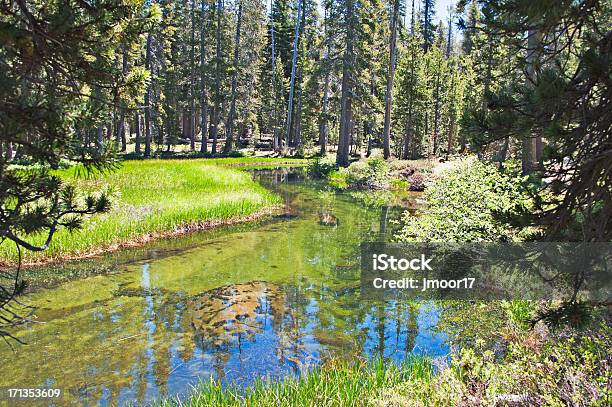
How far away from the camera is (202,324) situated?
818cm

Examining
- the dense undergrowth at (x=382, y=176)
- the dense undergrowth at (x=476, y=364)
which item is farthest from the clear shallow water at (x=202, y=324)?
the dense undergrowth at (x=382, y=176)

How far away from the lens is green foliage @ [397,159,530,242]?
8422 millimetres

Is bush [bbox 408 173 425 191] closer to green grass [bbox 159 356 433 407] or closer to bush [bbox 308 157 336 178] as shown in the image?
bush [bbox 308 157 336 178]

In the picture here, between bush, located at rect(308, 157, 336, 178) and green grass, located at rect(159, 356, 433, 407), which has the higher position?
bush, located at rect(308, 157, 336, 178)

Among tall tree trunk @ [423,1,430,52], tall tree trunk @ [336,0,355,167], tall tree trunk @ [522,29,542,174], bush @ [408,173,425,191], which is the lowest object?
bush @ [408,173,425,191]

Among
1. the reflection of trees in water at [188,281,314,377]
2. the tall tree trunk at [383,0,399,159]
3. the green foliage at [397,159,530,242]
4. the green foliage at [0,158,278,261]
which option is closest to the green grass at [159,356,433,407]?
the reflection of trees in water at [188,281,314,377]

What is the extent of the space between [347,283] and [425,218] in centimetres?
246

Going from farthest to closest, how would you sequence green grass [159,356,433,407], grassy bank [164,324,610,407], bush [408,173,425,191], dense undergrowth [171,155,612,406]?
bush [408,173,425,191]
green grass [159,356,433,407]
dense undergrowth [171,155,612,406]
grassy bank [164,324,610,407]

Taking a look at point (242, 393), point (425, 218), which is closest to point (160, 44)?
point (425, 218)

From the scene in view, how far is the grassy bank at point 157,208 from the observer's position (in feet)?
39.7

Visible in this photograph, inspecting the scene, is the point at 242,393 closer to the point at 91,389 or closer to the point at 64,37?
the point at 91,389

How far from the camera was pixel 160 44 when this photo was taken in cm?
4400

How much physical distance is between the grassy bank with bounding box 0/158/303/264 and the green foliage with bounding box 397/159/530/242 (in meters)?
6.14

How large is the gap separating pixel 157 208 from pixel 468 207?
35.4 feet
